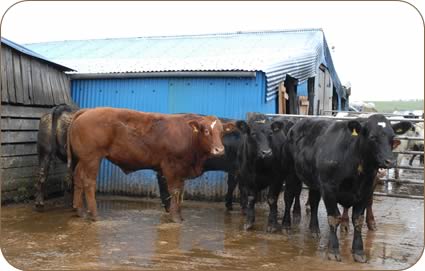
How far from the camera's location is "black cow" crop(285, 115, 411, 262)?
17.4 ft

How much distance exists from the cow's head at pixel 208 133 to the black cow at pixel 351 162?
5.54 ft

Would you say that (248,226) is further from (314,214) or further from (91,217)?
(91,217)

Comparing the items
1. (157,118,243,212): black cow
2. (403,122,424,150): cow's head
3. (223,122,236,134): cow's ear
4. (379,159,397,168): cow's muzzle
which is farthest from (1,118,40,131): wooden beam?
(403,122,424,150): cow's head

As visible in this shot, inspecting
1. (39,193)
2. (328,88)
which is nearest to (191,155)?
(39,193)

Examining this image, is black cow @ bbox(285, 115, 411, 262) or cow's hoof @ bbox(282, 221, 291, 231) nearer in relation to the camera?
black cow @ bbox(285, 115, 411, 262)

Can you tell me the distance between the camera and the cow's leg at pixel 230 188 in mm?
8641

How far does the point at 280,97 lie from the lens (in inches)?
396

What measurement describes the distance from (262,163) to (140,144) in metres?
2.13

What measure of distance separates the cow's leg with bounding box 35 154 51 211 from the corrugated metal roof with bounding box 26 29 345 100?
8.60ft

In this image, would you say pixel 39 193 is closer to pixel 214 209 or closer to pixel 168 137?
pixel 168 137

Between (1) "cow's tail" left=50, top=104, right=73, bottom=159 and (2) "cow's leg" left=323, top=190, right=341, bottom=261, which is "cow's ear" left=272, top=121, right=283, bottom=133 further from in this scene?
(1) "cow's tail" left=50, top=104, right=73, bottom=159

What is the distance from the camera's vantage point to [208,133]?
7.54 m

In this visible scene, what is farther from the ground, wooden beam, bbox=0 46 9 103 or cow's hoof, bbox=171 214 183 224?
wooden beam, bbox=0 46 9 103

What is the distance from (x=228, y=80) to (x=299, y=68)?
9.47 ft
